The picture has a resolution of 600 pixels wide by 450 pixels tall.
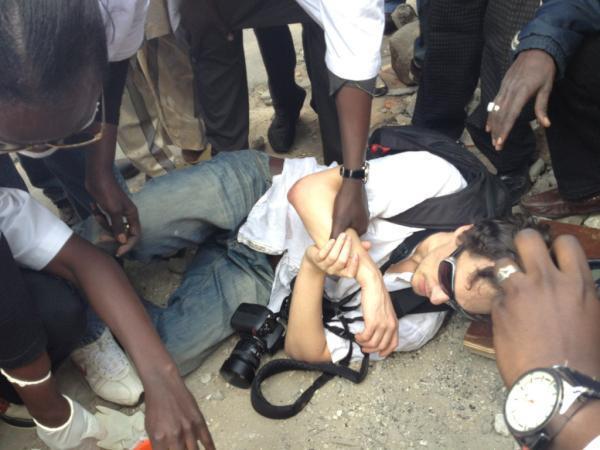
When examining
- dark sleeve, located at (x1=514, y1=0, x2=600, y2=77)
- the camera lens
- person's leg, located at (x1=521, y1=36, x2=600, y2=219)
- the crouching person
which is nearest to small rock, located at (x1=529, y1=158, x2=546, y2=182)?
person's leg, located at (x1=521, y1=36, x2=600, y2=219)

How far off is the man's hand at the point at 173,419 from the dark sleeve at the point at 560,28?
1608mm

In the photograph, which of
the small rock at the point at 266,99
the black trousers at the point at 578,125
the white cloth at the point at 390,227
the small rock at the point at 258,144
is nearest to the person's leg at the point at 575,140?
the black trousers at the point at 578,125

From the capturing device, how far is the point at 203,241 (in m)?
2.50

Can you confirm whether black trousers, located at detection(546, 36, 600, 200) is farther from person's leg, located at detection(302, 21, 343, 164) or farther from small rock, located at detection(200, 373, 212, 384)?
small rock, located at detection(200, 373, 212, 384)

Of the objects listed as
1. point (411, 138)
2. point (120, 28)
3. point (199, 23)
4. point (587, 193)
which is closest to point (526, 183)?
point (587, 193)

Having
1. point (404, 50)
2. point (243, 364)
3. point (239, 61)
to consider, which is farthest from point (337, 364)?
point (404, 50)

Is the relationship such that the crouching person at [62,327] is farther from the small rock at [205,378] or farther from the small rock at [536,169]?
the small rock at [536,169]

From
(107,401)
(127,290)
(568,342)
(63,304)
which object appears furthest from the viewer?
(107,401)

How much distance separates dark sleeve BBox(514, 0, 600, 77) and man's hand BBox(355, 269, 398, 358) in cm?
98

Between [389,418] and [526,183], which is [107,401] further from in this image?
[526,183]

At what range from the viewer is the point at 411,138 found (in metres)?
2.20

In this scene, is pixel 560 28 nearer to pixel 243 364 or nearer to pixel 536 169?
pixel 536 169

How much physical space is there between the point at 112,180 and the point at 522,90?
1455 mm

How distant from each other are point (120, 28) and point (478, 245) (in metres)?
1.30
